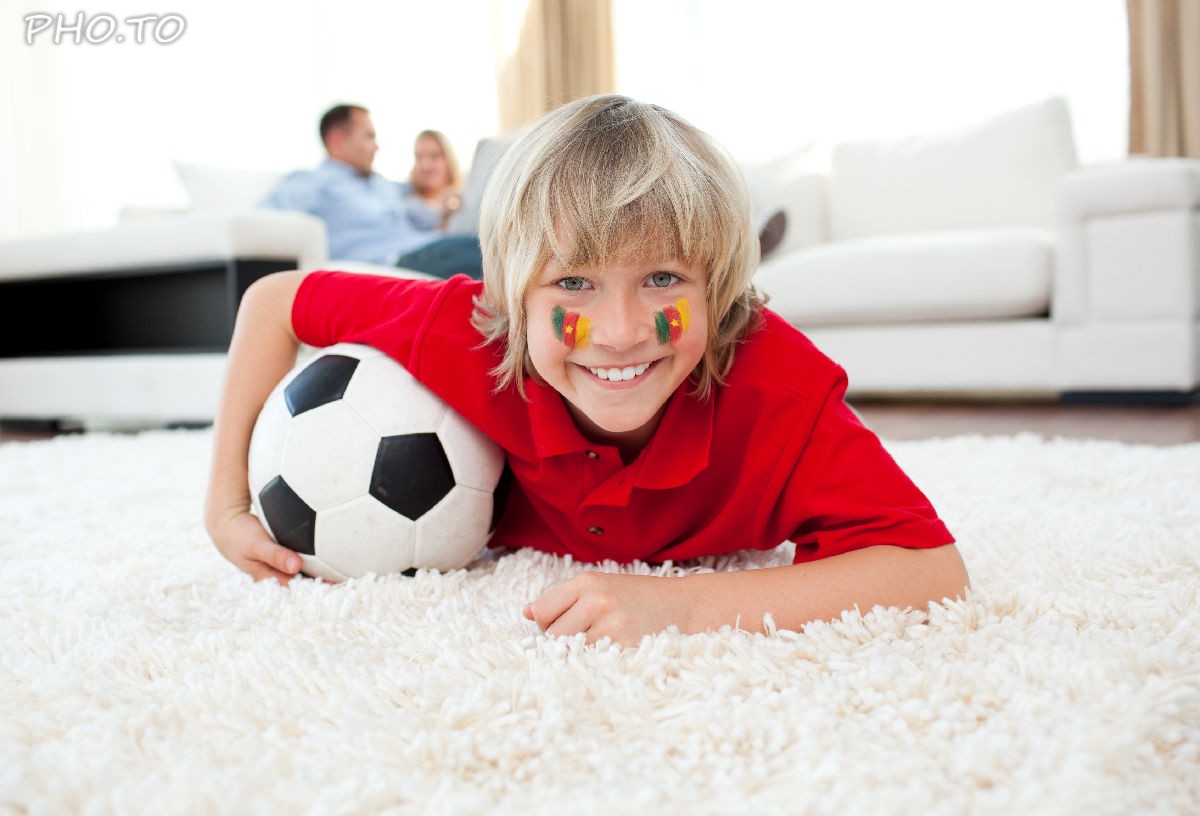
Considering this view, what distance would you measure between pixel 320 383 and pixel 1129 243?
2.60 metres

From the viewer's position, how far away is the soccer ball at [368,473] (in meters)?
1.10

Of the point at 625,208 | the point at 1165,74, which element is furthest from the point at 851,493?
the point at 1165,74

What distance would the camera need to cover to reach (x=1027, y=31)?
4699 mm

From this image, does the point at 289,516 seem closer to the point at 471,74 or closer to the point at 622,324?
the point at 622,324

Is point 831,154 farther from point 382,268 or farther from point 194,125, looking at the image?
point 194,125

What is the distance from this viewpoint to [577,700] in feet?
2.47

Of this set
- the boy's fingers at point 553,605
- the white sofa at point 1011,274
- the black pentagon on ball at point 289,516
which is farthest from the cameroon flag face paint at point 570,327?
the white sofa at point 1011,274

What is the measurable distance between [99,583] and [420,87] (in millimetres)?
5071

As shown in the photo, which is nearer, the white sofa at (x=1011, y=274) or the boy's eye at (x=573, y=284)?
the boy's eye at (x=573, y=284)

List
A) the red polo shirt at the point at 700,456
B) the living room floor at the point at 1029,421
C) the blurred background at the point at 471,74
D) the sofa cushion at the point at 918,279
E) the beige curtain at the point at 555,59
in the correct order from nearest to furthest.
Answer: the red polo shirt at the point at 700,456, the living room floor at the point at 1029,421, the sofa cushion at the point at 918,279, the blurred background at the point at 471,74, the beige curtain at the point at 555,59

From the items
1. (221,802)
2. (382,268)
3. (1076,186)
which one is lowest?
(221,802)

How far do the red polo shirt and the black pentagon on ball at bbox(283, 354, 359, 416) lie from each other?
0.05 meters

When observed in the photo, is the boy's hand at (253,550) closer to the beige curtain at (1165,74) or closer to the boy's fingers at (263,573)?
the boy's fingers at (263,573)

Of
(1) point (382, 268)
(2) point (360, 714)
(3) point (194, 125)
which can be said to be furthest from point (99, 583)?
(3) point (194, 125)
